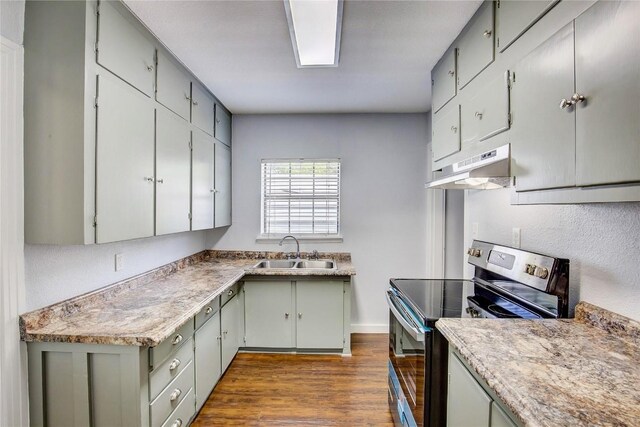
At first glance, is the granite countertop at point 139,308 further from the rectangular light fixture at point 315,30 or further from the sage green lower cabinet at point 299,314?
the rectangular light fixture at point 315,30

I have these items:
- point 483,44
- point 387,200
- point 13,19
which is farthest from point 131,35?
point 387,200

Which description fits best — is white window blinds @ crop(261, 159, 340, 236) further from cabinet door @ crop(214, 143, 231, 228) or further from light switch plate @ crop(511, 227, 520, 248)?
light switch plate @ crop(511, 227, 520, 248)

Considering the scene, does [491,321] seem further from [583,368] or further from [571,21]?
[571,21]

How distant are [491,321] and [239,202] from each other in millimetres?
2910

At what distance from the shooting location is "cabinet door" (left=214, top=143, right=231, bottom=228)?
321cm

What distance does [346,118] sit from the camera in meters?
3.59

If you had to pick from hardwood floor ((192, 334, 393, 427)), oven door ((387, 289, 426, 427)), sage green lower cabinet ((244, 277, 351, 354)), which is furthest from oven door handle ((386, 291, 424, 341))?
sage green lower cabinet ((244, 277, 351, 354))

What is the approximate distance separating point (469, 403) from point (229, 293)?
2070 mm

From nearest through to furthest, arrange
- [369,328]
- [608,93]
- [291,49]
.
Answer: [608,93]
[291,49]
[369,328]

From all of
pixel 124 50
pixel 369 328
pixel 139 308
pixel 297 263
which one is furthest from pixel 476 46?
A: pixel 369 328

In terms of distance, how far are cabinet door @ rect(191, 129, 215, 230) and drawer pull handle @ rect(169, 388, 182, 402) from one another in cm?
126

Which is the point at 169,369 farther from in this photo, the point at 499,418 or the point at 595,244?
the point at 595,244

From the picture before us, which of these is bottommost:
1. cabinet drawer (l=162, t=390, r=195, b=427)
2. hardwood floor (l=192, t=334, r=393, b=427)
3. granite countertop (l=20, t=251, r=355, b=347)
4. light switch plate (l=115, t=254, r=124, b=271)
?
hardwood floor (l=192, t=334, r=393, b=427)

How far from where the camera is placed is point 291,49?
2.12 metres
